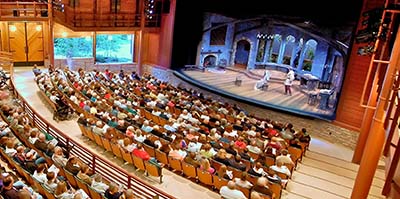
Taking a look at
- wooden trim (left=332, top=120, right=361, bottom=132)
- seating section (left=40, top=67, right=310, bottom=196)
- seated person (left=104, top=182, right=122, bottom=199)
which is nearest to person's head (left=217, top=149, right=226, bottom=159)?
seating section (left=40, top=67, right=310, bottom=196)

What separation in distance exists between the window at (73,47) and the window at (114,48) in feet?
1.68

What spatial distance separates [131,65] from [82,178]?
47.8ft

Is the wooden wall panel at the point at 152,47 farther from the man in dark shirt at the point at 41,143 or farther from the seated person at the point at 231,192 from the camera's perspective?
the seated person at the point at 231,192

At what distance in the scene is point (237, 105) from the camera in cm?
1548

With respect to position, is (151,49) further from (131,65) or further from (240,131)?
(240,131)

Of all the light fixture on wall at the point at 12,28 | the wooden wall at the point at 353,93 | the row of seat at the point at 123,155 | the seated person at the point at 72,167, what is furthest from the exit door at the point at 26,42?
the wooden wall at the point at 353,93

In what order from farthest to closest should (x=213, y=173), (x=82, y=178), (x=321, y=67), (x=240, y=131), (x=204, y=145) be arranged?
(x=321, y=67) < (x=240, y=131) < (x=204, y=145) < (x=213, y=173) < (x=82, y=178)

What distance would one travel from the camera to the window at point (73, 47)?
19328 mm

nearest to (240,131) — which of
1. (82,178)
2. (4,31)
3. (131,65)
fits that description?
(82,178)

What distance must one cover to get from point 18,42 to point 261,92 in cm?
1264

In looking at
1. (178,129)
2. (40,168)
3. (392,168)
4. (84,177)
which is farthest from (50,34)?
(392,168)

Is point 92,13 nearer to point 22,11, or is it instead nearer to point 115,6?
point 115,6

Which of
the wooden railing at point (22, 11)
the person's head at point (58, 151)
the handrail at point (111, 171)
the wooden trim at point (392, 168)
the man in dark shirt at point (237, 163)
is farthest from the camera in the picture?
the wooden railing at point (22, 11)

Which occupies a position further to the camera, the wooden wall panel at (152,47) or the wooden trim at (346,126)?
the wooden wall panel at (152,47)
